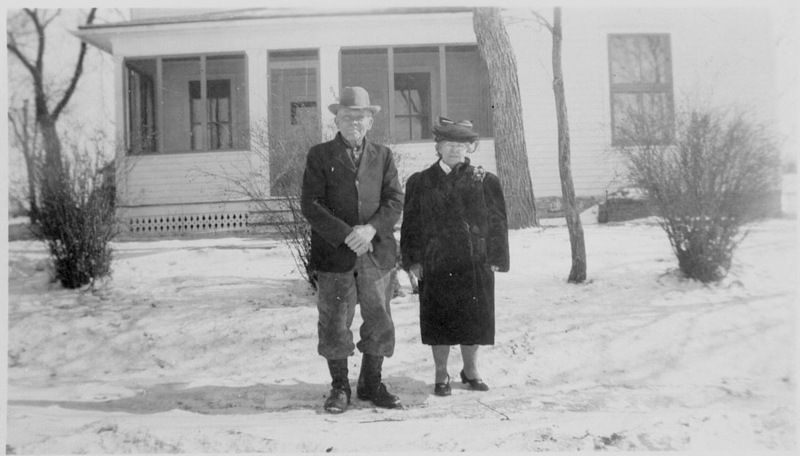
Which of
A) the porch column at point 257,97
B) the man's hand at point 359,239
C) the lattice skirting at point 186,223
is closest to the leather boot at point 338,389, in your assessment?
the man's hand at point 359,239

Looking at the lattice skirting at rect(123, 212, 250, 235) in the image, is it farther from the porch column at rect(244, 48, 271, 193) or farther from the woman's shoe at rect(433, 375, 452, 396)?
the woman's shoe at rect(433, 375, 452, 396)

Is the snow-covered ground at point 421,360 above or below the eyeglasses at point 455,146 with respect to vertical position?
below

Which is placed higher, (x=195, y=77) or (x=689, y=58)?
(x=195, y=77)

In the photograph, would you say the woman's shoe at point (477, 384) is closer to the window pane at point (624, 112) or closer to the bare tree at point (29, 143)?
the window pane at point (624, 112)

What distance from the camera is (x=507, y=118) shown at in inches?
186

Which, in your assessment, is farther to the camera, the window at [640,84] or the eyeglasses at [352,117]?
the window at [640,84]

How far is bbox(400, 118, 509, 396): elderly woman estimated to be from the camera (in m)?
3.01

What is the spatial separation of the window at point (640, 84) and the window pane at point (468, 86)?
45.8 inches

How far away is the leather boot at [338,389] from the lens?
2.83m

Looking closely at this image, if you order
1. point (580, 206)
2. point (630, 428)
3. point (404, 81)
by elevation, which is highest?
point (404, 81)

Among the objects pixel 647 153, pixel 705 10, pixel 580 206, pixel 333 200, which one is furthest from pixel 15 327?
pixel 705 10

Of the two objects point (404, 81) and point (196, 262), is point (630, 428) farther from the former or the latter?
point (404, 81)

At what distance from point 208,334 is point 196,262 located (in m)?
0.89

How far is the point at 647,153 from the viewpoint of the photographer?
403cm
